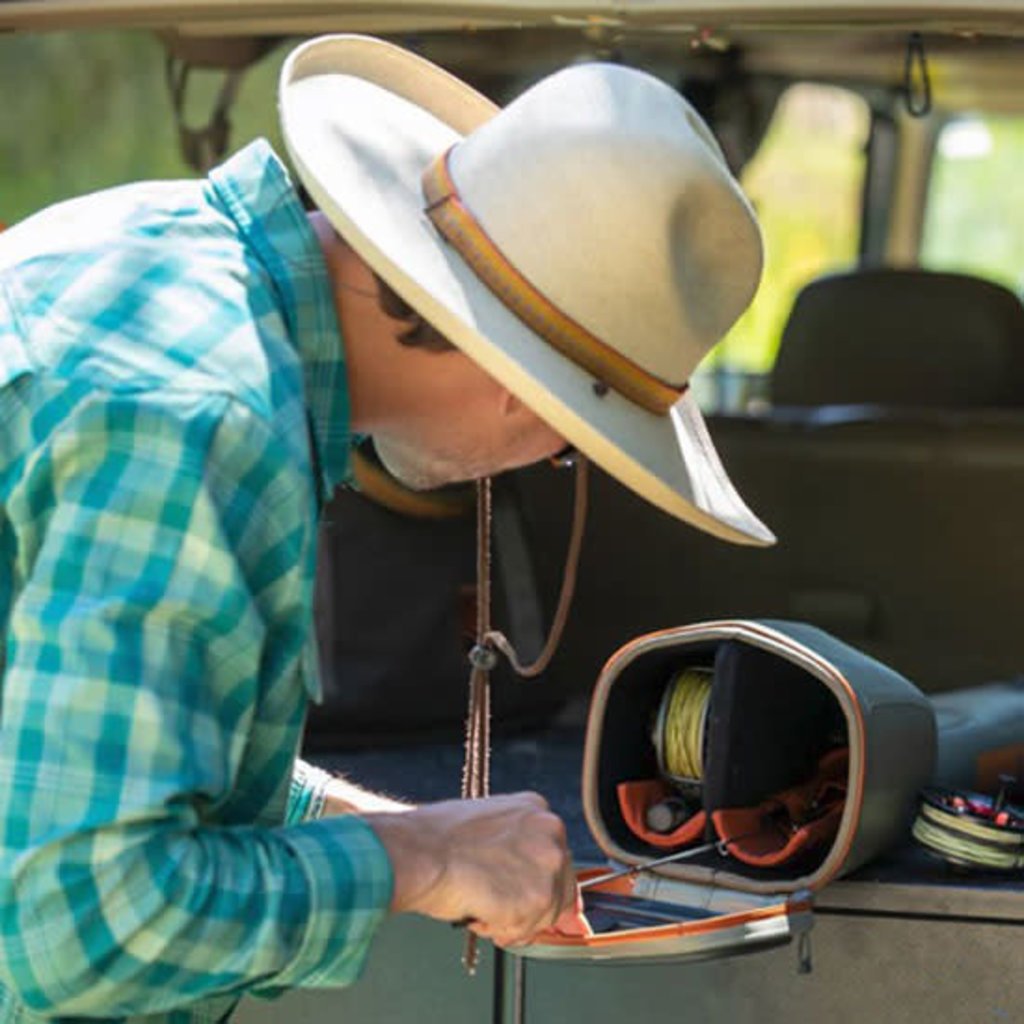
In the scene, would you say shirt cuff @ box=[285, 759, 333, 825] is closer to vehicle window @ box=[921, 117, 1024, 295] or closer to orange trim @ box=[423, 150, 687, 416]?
orange trim @ box=[423, 150, 687, 416]

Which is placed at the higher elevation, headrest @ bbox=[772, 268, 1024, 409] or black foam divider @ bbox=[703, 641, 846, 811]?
headrest @ bbox=[772, 268, 1024, 409]

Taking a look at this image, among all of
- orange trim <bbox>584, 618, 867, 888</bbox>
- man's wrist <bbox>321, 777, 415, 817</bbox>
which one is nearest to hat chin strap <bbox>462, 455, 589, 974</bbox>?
man's wrist <bbox>321, 777, 415, 817</bbox>

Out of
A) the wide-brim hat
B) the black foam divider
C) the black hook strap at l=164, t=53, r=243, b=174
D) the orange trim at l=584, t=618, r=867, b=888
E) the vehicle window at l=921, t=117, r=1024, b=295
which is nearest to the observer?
the wide-brim hat

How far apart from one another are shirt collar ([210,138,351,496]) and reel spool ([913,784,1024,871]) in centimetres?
96

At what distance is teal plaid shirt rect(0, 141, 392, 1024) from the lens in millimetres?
1321

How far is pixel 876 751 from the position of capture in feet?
7.29

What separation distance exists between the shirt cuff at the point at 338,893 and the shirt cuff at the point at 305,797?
18.1 inches

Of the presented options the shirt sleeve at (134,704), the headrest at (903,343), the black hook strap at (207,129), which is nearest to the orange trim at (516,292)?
the shirt sleeve at (134,704)

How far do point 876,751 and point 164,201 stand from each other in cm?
105

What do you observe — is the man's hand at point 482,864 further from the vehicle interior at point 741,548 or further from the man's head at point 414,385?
the vehicle interior at point 741,548

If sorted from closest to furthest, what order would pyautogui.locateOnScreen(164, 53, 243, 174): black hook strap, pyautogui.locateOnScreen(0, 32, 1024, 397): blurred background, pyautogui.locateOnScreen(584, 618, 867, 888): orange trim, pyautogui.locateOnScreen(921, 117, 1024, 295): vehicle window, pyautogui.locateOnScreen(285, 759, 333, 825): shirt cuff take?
pyautogui.locateOnScreen(285, 759, 333, 825): shirt cuff → pyautogui.locateOnScreen(584, 618, 867, 888): orange trim → pyautogui.locateOnScreen(164, 53, 243, 174): black hook strap → pyautogui.locateOnScreen(0, 32, 1024, 397): blurred background → pyautogui.locateOnScreen(921, 117, 1024, 295): vehicle window

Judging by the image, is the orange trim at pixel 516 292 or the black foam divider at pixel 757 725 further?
the black foam divider at pixel 757 725

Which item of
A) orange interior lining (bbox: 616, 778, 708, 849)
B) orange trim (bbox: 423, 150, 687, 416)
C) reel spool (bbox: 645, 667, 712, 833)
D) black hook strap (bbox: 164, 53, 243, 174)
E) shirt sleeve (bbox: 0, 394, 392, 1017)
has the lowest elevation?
orange interior lining (bbox: 616, 778, 708, 849)

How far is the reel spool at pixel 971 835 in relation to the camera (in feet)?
7.31
